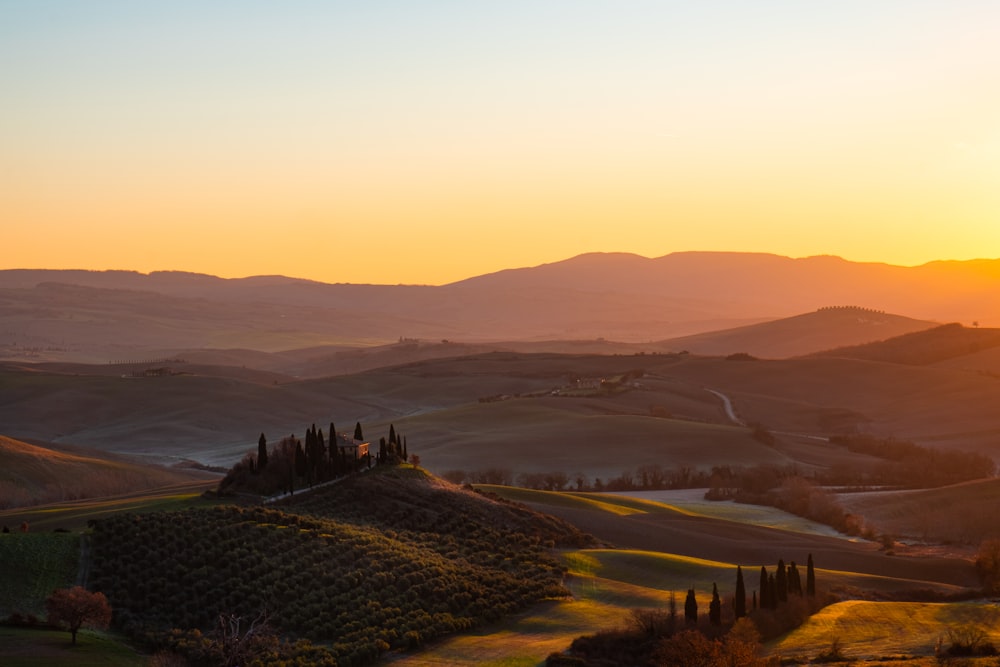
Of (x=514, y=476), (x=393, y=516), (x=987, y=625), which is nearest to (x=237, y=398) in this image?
(x=514, y=476)

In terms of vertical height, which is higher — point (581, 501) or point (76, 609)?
point (76, 609)

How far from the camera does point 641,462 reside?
326 ft

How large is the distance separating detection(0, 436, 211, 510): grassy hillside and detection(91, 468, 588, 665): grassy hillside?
960 inches

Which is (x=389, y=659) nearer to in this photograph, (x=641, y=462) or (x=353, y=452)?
(x=353, y=452)

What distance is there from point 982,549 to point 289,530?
103 ft

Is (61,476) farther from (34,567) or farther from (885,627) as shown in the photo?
(885,627)

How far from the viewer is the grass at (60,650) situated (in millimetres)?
33938

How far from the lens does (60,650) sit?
3541cm

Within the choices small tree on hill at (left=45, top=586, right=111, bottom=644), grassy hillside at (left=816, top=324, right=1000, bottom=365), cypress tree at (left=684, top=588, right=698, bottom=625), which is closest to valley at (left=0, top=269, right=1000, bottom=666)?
small tree on hill at (left=45, top=586, right=111, bottom=644)

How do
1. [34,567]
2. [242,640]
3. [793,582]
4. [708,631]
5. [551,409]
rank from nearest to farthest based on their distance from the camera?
[242,640] → [708,631] → [34,567] → [793,582] → [551,409]

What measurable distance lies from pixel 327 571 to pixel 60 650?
11.8 meters

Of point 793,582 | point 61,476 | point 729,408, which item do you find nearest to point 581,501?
point 793,582

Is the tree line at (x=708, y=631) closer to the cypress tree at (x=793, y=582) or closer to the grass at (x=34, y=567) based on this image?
the cypress tree at (x=793, y=582)

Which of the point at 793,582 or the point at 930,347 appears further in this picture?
the point at 930,347
